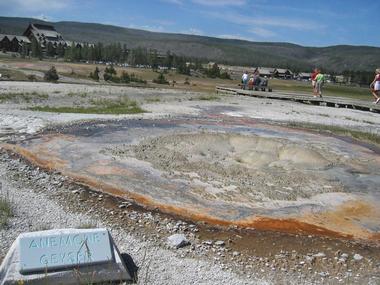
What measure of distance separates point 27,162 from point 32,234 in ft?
12.0

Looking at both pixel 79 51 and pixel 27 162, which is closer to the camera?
pixel 27 162

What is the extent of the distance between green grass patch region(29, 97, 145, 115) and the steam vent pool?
2.55 metres

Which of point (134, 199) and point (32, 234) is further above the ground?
point (32, 234)

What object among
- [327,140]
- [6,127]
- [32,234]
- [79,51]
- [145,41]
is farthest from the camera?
[145,41]

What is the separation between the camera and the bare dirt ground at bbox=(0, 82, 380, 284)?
4.33 m

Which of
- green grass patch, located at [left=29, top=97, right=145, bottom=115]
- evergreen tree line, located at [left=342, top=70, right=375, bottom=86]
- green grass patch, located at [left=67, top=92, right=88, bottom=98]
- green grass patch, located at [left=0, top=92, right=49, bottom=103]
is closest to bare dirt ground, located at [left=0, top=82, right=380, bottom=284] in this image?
green grass patch, located at [left=29, top=97, right=145, bottom=115]

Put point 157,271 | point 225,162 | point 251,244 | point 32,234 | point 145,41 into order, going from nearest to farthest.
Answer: point 32,234, point 157,271, point 251,244, point 225,162, point 145,41

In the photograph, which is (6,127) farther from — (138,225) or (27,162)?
(138,225)

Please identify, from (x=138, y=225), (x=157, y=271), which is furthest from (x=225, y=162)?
(x=157, y=271)

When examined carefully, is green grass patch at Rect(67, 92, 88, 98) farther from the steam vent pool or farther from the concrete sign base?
the concrete sign base

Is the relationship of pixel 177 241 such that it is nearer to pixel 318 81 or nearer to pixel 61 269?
pixel 61 269

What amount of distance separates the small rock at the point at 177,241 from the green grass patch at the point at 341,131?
7.73 meters

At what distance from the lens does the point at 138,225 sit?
16.9ft

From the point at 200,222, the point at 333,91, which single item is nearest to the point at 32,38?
the point at 333,91
